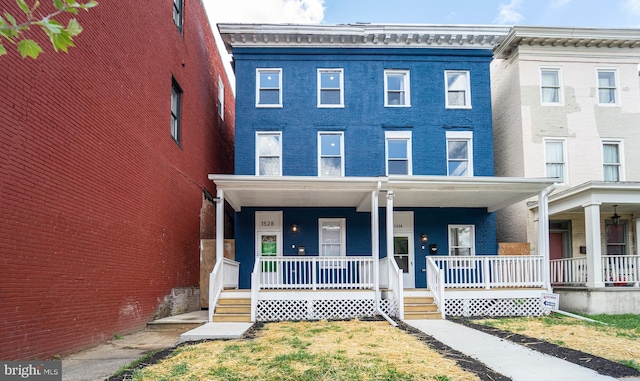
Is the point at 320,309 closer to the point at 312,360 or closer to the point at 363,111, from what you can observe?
the point at 312,360

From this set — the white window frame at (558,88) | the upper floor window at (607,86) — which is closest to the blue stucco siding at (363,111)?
the white window frame at (558,88)

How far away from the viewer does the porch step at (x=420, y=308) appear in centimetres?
1145

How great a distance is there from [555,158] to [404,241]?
5.85 meters

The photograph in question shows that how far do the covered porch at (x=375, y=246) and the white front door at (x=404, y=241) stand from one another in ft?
0.11

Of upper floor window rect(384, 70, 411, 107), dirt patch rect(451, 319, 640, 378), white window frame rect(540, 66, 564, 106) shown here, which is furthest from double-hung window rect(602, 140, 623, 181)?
dirt patch rect(451, 319, 640, 378)

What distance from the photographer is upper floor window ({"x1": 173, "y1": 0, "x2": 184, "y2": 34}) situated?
13806mm

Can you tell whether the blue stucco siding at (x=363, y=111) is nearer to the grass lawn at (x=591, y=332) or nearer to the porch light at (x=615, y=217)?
the porch light at (x=615, y=217)

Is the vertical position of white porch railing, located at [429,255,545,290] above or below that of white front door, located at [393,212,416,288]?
below

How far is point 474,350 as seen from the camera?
736cm

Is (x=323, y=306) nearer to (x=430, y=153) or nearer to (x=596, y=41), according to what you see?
(x=430, y=153)

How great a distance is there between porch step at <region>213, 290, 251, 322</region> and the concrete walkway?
431 centimetres

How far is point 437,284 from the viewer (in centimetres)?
1201

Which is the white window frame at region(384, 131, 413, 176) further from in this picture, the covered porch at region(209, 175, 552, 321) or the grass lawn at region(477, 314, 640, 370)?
the grass lawn at region(477, 314, 640, 370)

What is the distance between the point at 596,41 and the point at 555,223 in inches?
251
